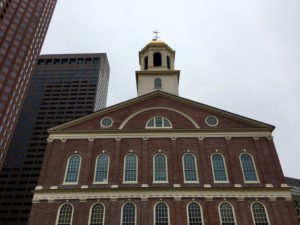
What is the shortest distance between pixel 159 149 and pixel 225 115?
343 inches

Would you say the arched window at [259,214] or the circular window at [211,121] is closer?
the arched window at [259,214]

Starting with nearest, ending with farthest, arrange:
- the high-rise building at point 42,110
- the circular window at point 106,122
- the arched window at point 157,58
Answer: the circular window at point 106,122, the arched window at point 157,58, the high-rise building at point 42,110

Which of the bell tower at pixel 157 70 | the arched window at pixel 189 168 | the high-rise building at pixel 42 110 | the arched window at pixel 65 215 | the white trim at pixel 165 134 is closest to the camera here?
the arched window at pixel 65 215

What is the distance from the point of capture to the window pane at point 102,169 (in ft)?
98.9

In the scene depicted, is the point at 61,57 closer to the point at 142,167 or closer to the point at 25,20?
the point at 25,20

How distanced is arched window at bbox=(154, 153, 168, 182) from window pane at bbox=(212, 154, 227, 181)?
5036 mm

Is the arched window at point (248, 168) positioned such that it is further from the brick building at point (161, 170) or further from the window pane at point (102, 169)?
the window pane at point (102, 169)

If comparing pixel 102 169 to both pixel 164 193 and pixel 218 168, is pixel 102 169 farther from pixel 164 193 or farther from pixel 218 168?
pixel 218 168

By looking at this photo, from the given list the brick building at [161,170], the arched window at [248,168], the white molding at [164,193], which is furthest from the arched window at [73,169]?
the arched window at [248,168]

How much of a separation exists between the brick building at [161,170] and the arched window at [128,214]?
0.09 meters

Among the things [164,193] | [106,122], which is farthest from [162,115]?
[164,193]

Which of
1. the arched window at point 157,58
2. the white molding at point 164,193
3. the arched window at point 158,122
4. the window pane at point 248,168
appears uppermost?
the arched window at point 157,58

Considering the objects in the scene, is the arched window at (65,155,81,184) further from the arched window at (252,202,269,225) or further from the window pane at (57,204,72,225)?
the arched window at (252,202,269,225)

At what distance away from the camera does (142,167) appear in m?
30.7
